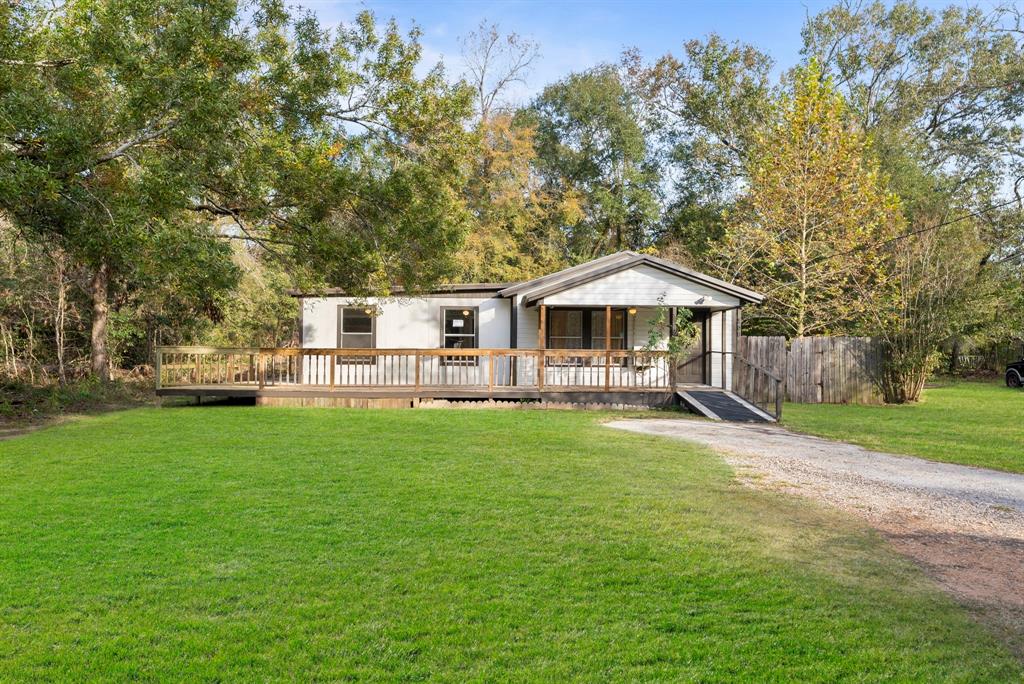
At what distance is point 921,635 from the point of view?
3.50 m

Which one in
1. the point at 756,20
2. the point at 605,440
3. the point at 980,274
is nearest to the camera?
the point at 605,440

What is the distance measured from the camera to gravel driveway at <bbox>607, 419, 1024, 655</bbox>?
171 inches

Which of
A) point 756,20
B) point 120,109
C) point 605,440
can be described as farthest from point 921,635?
point 756,20

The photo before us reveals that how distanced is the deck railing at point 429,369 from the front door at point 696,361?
102cm

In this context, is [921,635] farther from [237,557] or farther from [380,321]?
[380,321]

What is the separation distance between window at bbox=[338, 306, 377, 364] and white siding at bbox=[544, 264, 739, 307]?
5.72 m

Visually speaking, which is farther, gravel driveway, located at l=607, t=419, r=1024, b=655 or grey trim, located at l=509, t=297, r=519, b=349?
grey trim, located at l=509, t=297, r=519, b=349

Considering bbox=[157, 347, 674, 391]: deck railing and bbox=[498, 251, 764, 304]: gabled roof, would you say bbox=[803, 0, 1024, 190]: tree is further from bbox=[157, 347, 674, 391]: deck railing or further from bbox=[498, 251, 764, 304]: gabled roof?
bbox=[157, 347, 674, 391]: deck railing

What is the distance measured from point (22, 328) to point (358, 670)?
20362mm

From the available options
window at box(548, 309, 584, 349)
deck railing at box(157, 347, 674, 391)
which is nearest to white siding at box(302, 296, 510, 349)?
deck railing at box(157, 347, 674, 391)

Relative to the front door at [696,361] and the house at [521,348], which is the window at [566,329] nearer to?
the house at [521,348]

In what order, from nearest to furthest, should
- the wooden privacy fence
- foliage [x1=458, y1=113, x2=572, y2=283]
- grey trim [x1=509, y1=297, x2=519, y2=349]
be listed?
grey trim [x1=509, y1=297, x2=519, y2=349] < the wooden privacy fence < foliage [x1=458, y1=113, x2=572, y2=283]

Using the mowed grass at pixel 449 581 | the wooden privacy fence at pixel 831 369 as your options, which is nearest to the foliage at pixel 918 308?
the wooden privacy fence at pixel 831 369

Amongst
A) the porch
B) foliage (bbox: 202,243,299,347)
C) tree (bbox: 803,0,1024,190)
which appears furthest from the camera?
tree (bbox: 803,0,1024,190)
